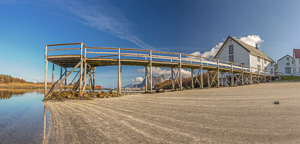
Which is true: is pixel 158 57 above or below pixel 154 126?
above

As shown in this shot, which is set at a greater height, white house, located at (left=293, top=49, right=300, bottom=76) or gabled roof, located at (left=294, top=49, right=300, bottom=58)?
gabled roof, located at (left=294, top=49, right=300, bottom=58)

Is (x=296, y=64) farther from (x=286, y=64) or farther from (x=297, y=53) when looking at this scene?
(x=286, y=64)

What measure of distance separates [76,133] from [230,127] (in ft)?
13.9

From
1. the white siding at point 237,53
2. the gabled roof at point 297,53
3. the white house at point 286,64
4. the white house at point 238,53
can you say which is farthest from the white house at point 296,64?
the white siding at point 237,53

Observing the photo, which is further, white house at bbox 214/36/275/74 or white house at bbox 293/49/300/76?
white house at bbox 293/49/300/76

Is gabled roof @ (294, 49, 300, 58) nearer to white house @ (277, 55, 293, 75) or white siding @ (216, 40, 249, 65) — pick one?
white house @ (277, 55, 293, 75)

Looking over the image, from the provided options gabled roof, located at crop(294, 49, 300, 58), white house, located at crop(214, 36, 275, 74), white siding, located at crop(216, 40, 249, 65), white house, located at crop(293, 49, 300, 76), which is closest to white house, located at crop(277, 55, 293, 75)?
white house, located at crop(293, 49, 300, 76)

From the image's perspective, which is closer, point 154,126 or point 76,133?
point 76,133

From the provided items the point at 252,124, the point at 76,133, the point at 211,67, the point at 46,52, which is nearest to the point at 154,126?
the point at 76,133

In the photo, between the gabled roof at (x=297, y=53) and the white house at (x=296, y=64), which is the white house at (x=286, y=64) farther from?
the gabled roof at (x=297, y=53)

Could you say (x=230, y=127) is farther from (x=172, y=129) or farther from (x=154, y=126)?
(x=154, y=126)

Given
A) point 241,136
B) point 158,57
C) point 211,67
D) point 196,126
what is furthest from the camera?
point 211,67

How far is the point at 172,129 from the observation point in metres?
3.76

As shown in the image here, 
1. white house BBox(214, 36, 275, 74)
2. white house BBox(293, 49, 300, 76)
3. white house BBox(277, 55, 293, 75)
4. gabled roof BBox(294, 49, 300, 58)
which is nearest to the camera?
white house BBox(214, 36, 275, 74)
